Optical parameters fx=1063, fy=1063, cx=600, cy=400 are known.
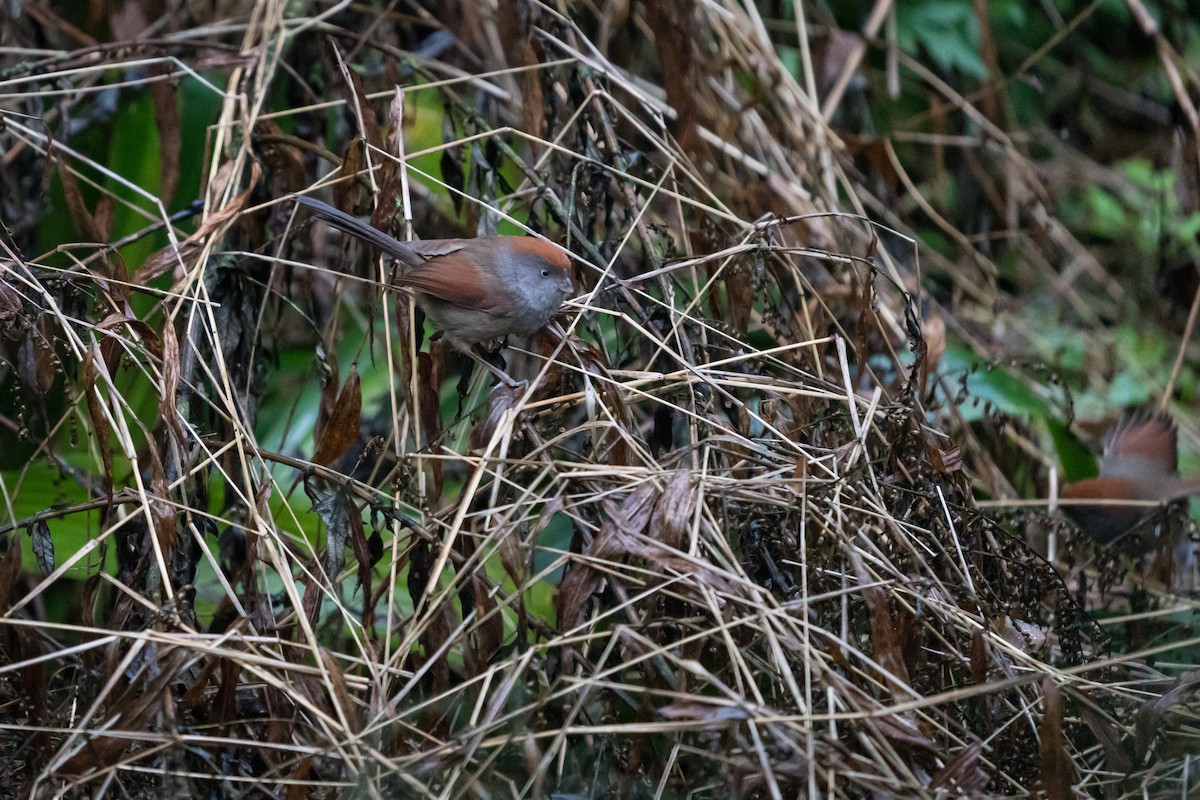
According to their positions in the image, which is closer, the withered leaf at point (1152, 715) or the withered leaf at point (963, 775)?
the withered leaf at point (963, 775)

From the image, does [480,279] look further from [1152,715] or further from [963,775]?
[1152,715]

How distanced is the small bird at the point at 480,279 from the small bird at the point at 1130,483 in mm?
1935

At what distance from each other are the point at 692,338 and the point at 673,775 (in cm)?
126

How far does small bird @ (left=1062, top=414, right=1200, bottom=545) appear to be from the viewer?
11.6ft

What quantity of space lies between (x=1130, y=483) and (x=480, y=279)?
7.56ft

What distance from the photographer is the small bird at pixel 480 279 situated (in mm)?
2889

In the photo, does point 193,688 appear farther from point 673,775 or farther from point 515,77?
point 515,77

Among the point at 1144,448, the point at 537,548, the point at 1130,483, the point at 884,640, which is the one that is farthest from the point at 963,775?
the point at 1144,448

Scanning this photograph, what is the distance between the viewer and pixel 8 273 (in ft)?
8.29

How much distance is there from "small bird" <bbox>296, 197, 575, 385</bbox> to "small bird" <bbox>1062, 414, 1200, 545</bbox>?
6.35 ft

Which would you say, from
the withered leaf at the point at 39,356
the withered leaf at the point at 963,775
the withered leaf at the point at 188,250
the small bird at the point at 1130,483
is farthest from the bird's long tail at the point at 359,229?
the small bird at the point at 1130,483

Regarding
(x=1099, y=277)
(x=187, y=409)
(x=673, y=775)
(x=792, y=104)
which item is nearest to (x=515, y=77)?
(x=792, y=104)

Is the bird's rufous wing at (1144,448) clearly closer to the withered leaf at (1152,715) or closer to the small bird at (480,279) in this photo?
the withered leaf at (1152,715)

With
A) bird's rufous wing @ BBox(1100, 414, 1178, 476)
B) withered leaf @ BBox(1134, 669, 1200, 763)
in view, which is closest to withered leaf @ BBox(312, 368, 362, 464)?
withered leaf @ BBox(1134, 669, 1200, 763)
